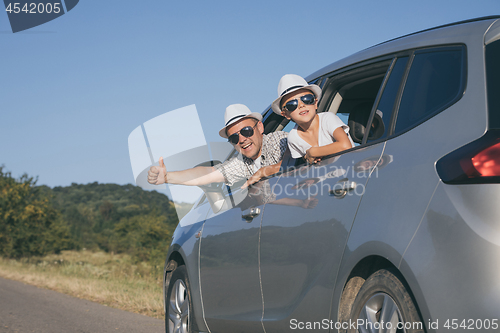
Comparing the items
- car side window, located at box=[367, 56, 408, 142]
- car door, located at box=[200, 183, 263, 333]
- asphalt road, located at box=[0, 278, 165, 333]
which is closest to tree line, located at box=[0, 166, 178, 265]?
asphalt road, located at box=[0, 278, 165, 333]

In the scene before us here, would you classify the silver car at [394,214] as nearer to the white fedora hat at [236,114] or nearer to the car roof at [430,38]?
the car roof at [430,38]

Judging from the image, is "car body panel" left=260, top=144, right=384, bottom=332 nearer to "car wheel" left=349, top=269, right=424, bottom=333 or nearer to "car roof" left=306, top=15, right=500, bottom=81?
"car wheel" left=349, top=269, right=424, bottom=333

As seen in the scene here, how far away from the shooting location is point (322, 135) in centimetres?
340

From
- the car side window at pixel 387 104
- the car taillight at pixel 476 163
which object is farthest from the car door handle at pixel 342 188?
the car taillight at pixel 476 163

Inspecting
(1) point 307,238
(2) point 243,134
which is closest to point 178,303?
(2) point 243,134

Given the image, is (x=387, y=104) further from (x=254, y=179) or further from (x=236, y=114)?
(x=236, y=114)

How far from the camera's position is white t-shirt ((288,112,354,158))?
330 centimetres

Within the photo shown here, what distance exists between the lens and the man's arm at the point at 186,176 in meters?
3.59

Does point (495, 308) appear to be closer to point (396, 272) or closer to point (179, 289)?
point (396, 272)

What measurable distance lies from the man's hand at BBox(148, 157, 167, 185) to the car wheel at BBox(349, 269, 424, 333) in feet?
5.70

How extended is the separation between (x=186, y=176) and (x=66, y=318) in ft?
14.8

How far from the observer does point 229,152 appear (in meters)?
4.55

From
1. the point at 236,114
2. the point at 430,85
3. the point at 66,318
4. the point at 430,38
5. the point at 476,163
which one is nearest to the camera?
the point at 476,163

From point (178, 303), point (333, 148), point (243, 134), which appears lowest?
point (178, 303)
